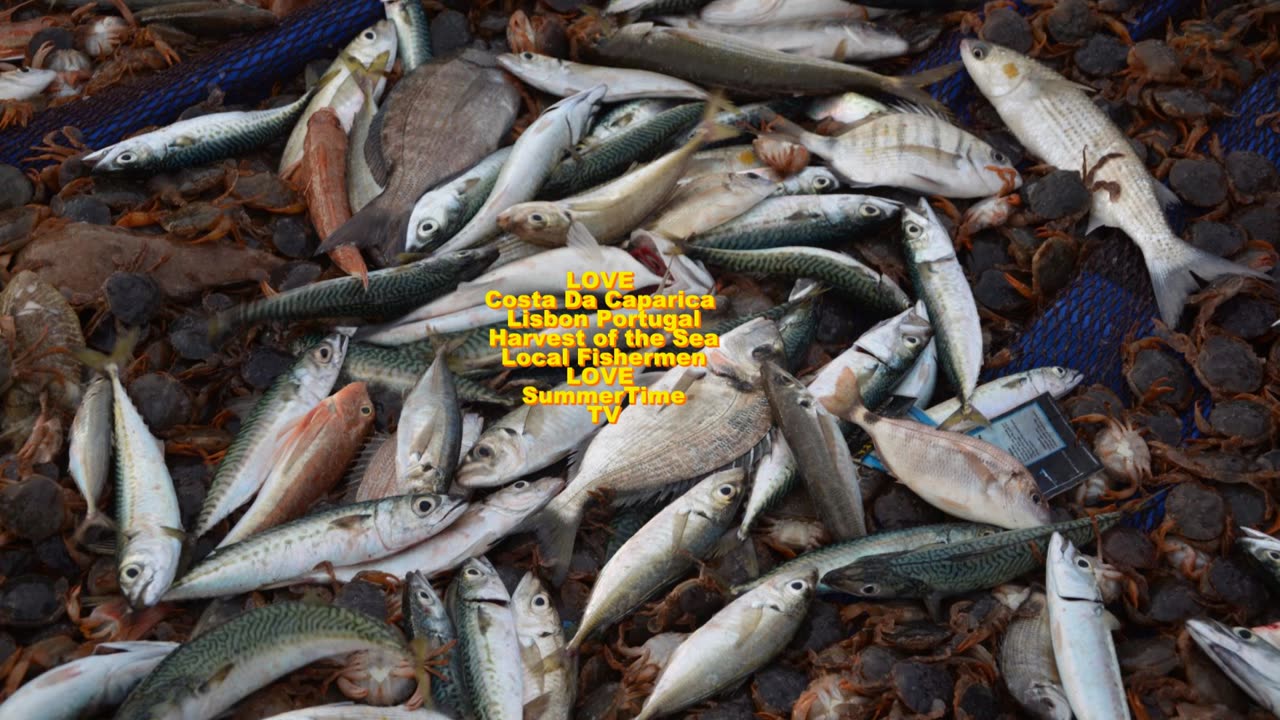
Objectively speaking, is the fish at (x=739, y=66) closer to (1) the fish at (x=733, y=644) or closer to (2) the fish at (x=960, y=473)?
(2) the fish at (x=960, y=473)

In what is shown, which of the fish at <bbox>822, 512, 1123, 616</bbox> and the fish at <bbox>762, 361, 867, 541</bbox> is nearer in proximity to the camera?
the fish at <bbox>822, 512, 1123, 616</bbox>

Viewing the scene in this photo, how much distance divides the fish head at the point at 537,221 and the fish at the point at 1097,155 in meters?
1.87

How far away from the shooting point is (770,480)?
A: 135 inches

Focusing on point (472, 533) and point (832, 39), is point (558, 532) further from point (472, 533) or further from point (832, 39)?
point (832, 39)

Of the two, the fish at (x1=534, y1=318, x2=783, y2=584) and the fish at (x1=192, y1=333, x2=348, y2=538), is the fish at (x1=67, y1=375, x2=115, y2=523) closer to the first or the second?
the fish at (x1=192, y1=333, x2=348, y2=538)

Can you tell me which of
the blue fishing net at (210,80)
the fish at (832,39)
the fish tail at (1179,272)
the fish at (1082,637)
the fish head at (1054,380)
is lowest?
the fish at (1082,637)

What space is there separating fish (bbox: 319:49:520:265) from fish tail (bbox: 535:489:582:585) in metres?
1.20

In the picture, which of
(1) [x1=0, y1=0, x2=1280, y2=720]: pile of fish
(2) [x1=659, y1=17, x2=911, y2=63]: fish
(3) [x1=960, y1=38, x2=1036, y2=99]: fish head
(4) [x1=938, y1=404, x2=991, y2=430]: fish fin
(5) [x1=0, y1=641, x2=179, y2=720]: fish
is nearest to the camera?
(5) [x1=0, y1=641, x2=179, y2=720]: fish

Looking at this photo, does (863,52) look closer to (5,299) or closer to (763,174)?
(763,174)

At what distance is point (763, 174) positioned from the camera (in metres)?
4.06

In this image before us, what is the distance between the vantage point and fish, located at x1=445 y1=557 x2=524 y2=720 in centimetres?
300

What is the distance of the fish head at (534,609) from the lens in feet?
10.4

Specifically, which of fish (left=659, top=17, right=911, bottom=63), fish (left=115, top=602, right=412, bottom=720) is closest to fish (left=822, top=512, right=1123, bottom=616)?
fish (left=115, top=602, right=412, bottom=720)

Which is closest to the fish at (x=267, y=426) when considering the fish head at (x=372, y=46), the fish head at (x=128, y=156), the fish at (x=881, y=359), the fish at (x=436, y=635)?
the fish at (x=436, y=635)
